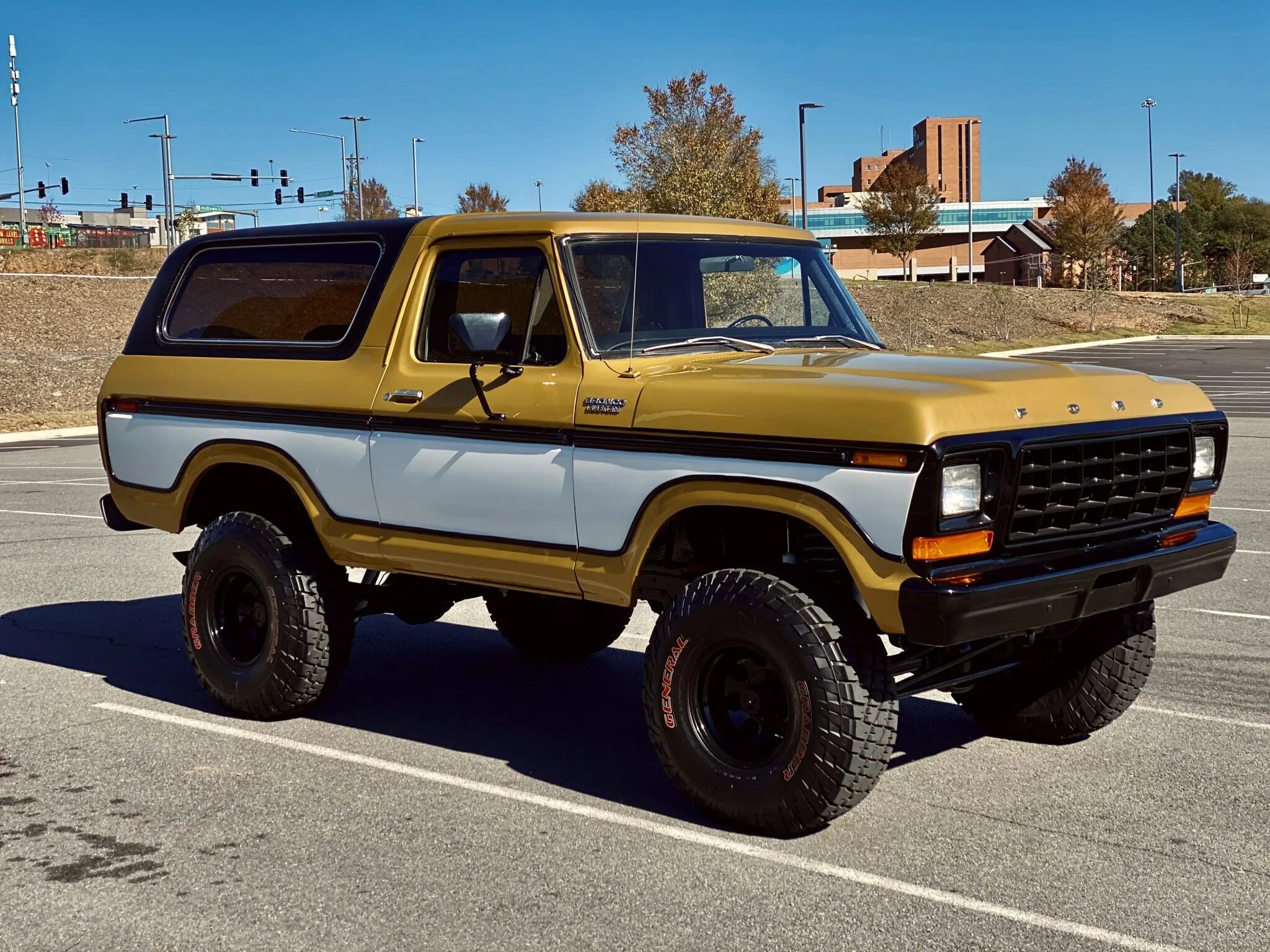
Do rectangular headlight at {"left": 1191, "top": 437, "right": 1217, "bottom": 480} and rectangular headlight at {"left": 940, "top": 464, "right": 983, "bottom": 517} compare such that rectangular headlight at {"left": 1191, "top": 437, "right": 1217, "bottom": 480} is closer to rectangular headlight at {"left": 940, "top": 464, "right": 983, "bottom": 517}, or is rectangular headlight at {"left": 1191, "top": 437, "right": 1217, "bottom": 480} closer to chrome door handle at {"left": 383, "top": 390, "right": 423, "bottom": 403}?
rectangular headlight at {"left": 940, "top": 464, "right": 983, "bottom": 517}

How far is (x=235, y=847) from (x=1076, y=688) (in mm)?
3360

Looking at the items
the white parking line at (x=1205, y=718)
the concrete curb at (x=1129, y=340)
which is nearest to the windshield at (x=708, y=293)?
the white parking line at (x=1205, y=718)

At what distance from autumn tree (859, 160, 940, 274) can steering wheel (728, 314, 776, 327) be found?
6783 centimetres

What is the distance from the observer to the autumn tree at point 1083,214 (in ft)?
222

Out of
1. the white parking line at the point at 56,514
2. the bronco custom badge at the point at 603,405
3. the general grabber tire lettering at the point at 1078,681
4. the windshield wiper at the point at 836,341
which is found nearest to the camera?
the bronco custom badge at the point at 603,405

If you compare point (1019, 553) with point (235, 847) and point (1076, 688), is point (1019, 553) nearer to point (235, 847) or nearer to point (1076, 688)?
point (1076, 688)

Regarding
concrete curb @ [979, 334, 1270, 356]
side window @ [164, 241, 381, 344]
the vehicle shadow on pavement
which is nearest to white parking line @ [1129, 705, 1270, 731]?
the vehicle shadow on pavement

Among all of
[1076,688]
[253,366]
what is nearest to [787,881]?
[1076,688]

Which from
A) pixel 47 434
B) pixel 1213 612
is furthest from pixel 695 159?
pixel 1213 612

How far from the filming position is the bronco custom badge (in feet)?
17.4

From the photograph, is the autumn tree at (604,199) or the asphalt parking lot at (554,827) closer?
the asphalt parking lot at (554,827)

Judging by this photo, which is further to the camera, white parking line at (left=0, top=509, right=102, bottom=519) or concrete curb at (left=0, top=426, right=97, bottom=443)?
concrete curb at (left=0, top=426, right=97, bottom=443)

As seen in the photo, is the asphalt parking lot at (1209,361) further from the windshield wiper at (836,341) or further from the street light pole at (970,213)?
the windshield wiper at (836,341)

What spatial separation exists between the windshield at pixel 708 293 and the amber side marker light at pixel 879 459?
4.20 feet
